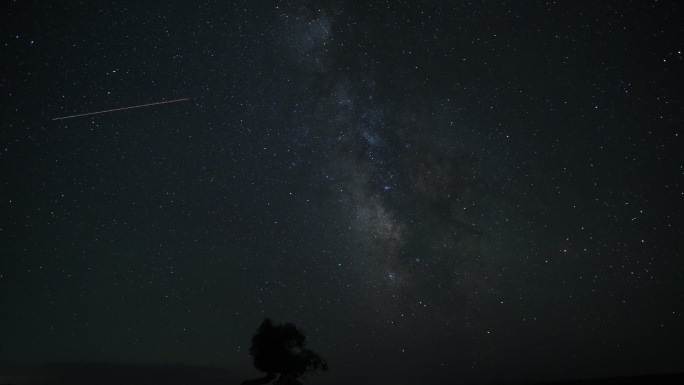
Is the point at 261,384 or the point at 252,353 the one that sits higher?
the point at 252,353

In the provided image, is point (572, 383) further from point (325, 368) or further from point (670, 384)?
point (325, 368)

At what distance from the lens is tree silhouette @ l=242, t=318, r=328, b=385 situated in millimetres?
21219

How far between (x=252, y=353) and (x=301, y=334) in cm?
245

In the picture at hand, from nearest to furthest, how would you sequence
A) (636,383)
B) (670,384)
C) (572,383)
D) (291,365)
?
(670,384) < (636,383) < (291,365) < (572,383)

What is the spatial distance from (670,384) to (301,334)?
15.3 metres

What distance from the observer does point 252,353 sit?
71.7 feet

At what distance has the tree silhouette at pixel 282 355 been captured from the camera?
21.2 meters

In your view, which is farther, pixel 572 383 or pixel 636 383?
pixel 572 383

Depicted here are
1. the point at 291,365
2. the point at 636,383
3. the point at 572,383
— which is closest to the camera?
the point at 636,383

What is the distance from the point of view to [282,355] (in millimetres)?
21281

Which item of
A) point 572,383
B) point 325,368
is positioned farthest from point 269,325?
point 572,383

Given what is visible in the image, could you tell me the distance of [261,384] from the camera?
20844 millimetres

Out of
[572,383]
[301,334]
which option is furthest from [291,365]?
[572,383]

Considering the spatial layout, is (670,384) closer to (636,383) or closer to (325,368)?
(636,383)
